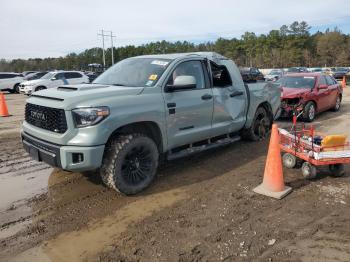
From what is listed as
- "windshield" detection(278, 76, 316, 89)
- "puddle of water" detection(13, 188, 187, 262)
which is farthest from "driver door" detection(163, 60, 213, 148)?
"windshield" detection(278, 76, 316, 89)

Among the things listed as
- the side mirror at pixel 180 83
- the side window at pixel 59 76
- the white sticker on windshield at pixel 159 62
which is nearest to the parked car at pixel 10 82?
the side window at pixel 59 76

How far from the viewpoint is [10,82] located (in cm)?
2848

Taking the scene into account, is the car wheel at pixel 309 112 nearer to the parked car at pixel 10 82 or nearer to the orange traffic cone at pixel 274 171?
the orange traffic cone at pixel 274 171

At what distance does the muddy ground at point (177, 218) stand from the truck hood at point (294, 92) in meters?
5.35

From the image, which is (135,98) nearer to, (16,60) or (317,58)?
(317,58)

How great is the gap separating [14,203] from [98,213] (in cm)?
133

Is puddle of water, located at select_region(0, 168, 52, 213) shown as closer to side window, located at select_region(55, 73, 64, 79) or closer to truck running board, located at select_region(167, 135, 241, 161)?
truck running board, located at select_region(167, 135, 241, 161)

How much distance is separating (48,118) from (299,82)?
964 cm

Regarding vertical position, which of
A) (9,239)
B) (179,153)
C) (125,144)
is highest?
(125,144)

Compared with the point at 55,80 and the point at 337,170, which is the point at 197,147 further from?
the point at 55,80

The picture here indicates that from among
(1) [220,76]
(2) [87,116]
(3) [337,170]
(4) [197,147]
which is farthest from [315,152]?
(2) [87,116]

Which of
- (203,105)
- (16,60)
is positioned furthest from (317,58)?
(203,105)

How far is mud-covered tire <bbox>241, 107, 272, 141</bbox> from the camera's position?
26.0 ft

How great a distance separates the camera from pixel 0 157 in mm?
7469
